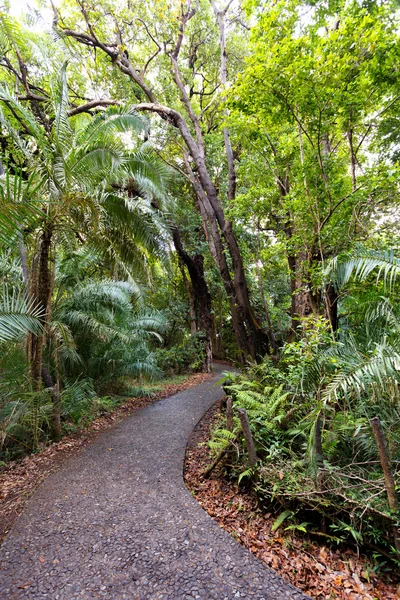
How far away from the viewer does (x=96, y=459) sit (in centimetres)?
423

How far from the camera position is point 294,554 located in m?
2.57

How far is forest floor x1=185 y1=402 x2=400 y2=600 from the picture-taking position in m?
2.24

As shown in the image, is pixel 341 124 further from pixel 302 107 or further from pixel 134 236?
pixel 134 236

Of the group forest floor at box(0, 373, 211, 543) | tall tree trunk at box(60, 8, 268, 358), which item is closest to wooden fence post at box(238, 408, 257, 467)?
forest floor at box(0, 373, 211, 543)

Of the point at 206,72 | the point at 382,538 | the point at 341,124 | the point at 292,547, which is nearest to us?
the point at 382,538

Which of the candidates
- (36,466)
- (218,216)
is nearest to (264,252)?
(218,216)

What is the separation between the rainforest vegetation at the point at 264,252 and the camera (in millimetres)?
2906

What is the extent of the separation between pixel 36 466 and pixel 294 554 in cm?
353

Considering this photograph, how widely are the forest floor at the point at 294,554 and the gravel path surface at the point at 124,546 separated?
0.56 feet

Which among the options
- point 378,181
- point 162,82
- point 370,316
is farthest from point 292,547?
point 162,82

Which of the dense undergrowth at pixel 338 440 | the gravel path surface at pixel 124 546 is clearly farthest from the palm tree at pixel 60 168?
the dense undergrowth at pixel 338 440

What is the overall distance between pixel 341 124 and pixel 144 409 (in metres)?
7.05

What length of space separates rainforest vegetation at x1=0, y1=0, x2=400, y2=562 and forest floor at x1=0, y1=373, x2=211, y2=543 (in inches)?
11.1

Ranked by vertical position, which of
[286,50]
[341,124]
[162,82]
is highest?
[162,82]
